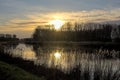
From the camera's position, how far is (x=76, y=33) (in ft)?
344

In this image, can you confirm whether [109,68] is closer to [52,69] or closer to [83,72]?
[83,72]

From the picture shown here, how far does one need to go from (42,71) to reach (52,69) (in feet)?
2.05

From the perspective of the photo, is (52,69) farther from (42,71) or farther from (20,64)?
(20,64)

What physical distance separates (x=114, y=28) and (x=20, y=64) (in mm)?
82436

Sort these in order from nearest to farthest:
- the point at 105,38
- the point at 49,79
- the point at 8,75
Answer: the point at 8,75, the point at 49,79, the point at 105,38

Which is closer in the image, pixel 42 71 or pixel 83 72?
pixel 83 72

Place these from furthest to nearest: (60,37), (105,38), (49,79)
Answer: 1. (60,37)
2. (105,38)
3. (49,79)

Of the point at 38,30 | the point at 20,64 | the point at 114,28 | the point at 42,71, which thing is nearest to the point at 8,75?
the point at 42,71

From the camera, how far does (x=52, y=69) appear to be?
14477 mm

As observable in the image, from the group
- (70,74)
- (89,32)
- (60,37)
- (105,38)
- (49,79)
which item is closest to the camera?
(49,79)

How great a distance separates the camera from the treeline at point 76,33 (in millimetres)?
94188

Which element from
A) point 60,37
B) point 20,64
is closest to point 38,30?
point 60,37

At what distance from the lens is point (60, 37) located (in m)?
110

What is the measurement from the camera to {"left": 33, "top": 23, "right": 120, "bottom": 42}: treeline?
94.2 m
